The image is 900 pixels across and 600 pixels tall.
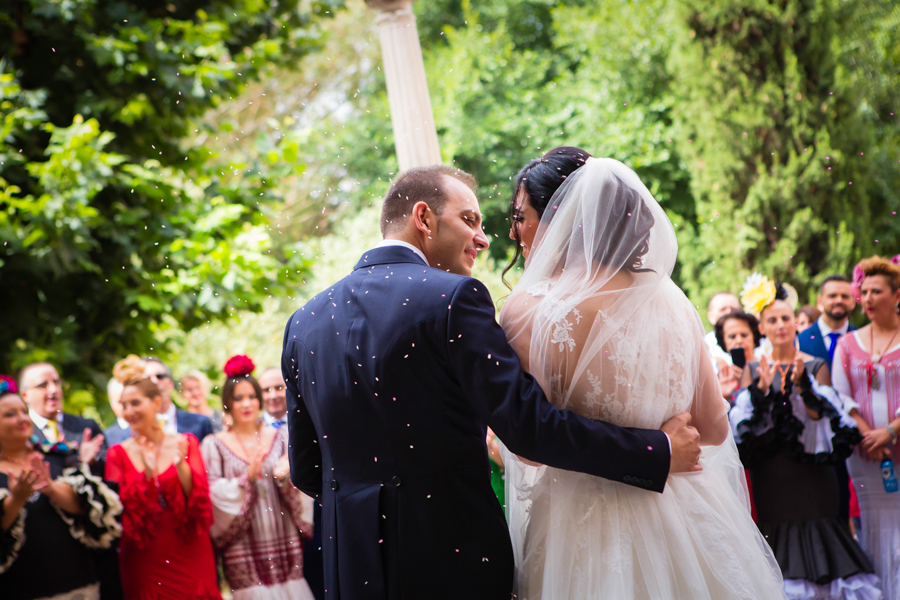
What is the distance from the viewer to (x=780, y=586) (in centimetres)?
223

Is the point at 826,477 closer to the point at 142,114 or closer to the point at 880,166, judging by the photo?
the point at 142,114

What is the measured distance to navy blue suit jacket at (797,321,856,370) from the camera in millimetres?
5652

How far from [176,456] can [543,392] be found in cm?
313

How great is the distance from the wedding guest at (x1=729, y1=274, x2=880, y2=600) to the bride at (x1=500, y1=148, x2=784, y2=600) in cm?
209

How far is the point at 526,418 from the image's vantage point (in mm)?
1940

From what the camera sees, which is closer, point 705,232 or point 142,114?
point 142,114

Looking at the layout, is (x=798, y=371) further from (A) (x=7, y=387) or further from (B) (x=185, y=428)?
(A) (x=7, y=387)

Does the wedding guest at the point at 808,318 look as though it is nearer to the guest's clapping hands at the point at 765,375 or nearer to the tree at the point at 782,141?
the guest's clapping hands at the point at 765,375

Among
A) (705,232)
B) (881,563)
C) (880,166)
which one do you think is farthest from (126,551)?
(880,166)

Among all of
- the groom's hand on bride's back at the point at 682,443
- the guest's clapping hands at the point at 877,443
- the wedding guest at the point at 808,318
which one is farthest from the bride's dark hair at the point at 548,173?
the wedding guest at the point at 808,318

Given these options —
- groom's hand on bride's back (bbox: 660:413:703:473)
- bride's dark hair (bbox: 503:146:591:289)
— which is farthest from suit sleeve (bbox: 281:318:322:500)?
groom's hand on bride's back (bbox: 660:413:703:473)

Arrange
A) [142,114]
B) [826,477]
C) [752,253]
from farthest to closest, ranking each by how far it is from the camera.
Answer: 1. [752,253]
2. [142,114]
3. [826,477]

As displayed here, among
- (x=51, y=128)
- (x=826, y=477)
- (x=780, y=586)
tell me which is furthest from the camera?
(x=51, y=128)

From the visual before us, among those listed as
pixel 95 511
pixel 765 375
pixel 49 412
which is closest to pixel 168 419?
pixel 49 412
